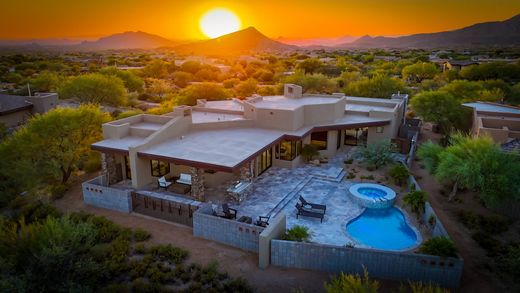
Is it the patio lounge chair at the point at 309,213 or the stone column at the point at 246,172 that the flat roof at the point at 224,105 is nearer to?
the stone column at the point at 246,172

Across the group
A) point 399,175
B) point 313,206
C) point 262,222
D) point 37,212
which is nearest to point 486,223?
point 399,175

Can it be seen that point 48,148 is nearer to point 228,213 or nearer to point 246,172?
point 246,172

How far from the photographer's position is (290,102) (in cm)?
2881

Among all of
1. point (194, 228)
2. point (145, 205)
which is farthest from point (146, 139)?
point (194, 228)

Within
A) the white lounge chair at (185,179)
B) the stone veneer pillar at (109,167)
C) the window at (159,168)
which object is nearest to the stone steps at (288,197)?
the white lounge chair at (185,179)

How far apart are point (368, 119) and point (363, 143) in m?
2.14

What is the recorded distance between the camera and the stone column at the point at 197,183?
63.6 ft

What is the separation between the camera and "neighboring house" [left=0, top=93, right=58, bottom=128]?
3588 cm

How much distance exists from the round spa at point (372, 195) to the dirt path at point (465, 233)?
2.46m

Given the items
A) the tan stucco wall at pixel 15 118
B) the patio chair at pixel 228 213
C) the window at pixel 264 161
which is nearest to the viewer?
the patio chair at pixel 228 213

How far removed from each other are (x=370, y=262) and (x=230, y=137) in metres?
12.3

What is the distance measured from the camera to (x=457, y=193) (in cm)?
2112

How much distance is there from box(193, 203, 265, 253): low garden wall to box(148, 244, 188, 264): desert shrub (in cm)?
144

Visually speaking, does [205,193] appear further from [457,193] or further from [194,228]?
[457,193]
